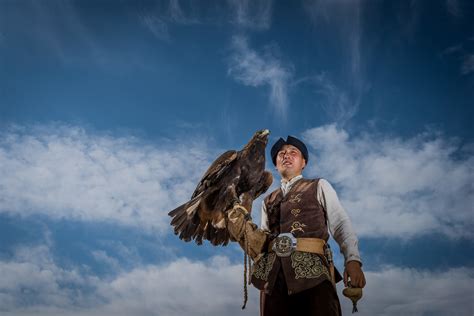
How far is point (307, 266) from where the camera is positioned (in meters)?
3.28

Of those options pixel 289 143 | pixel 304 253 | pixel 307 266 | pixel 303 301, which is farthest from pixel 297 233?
pixel 289 143

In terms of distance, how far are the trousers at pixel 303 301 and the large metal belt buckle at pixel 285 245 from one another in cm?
16

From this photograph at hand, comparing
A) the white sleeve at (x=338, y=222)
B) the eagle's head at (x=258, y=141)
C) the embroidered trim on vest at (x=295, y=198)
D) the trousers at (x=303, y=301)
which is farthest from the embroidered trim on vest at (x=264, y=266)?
the eagle's head at (x=258, y=141)

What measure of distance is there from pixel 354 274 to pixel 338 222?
1.56ft

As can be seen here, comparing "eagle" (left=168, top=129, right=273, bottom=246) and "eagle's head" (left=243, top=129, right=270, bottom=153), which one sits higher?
"eagle's head" (left=243, top=129, right=270, bottom=153)

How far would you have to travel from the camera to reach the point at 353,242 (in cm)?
344

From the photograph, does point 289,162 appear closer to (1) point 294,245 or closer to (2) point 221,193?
(2) point 221,193

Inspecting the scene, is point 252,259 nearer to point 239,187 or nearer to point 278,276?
point 278,276

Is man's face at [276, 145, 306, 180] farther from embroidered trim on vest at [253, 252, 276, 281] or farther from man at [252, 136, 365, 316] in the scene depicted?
embroidered trim on vest at [253, 252, 276, 281]

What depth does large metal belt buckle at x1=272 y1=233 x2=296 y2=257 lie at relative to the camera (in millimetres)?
3344

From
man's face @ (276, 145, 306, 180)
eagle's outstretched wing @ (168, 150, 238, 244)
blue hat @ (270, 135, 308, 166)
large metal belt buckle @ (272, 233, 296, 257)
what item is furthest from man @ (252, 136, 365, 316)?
eagle's outstretched wing @ (168, 150, 238, 244)

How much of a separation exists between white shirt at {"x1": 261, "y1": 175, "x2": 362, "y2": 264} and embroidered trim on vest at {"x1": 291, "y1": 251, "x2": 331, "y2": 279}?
25cm

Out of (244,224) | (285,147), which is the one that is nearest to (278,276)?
(244,224)

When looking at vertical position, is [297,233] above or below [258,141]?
below
